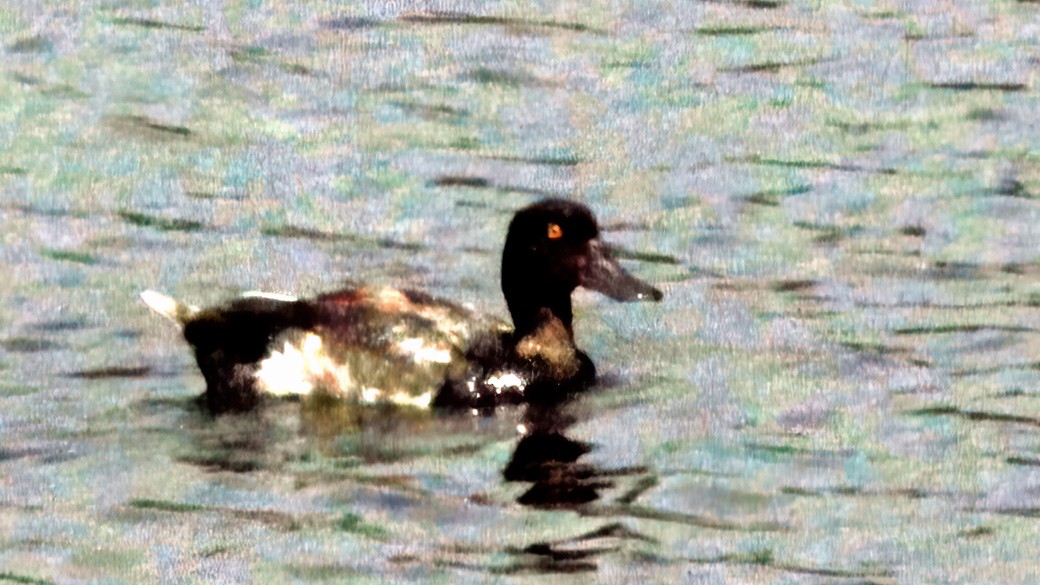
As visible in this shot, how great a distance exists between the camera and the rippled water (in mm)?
10586

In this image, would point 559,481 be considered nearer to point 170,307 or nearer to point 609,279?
point 609,279

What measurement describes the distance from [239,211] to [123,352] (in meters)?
2.34

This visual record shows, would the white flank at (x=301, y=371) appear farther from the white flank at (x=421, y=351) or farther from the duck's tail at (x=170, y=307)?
the duck's tail at (x=170, y=307)

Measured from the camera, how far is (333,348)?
41.1ft

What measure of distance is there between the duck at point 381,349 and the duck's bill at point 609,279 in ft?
0.71

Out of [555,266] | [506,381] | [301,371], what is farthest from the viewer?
[555,266]

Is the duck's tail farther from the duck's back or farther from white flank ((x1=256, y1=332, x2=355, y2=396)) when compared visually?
white flank ((x1=256, y1=332, x2=355, y2=396))

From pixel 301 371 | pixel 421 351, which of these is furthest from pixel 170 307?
pixel 421 351

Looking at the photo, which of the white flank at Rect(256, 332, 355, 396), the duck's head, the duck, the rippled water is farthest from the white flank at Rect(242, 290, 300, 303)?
the duck's head

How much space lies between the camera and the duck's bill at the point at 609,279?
43.5ft

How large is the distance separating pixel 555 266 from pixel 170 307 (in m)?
1.92

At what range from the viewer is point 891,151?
1619 centimetres

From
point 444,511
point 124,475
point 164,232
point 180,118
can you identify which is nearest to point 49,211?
point 164,232

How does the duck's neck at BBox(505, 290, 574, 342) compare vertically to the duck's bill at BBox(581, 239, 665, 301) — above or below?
below
